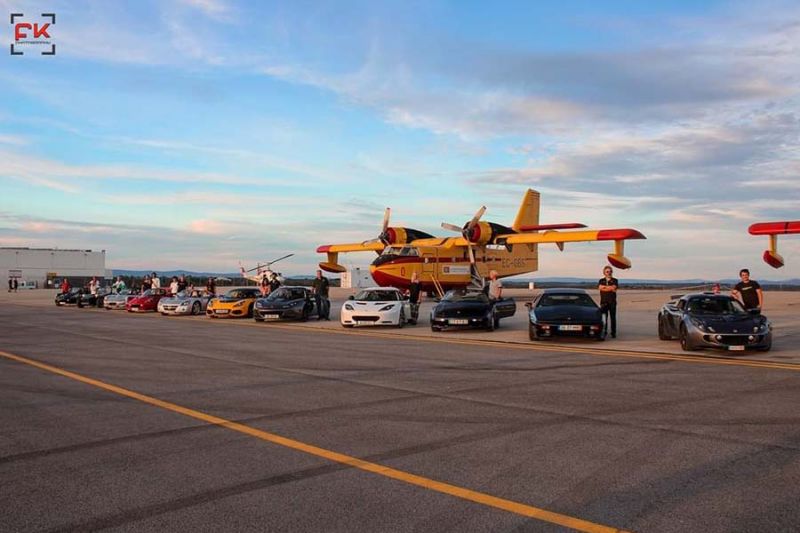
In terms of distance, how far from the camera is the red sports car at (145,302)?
31428mm

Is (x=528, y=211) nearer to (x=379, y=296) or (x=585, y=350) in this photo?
(x=379, y=296)

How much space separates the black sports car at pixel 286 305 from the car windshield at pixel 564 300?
9971 mm

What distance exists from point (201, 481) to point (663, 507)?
334cm

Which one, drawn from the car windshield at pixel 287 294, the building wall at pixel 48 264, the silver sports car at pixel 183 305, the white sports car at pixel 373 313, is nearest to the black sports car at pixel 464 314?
the white sports car at pixel 373 313

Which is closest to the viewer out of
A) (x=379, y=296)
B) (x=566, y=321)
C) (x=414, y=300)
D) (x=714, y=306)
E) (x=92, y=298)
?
(x=714, y=306)

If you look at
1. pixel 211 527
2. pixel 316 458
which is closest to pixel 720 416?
pixel 316 458

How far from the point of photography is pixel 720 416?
743 cm

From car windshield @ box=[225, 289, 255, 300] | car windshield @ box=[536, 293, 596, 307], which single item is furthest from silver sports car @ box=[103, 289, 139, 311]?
car windshield @ box=[536, 293, 596, 307]

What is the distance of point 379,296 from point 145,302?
1449cm

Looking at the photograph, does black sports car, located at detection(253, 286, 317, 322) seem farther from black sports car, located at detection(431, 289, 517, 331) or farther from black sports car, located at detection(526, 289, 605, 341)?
black sports car, located at detection(526, 289, 605, 341)

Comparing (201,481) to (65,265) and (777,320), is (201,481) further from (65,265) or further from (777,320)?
(65,265)

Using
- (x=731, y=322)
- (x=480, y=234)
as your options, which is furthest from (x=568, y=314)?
(x=480, y=234)

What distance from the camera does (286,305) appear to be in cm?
2383

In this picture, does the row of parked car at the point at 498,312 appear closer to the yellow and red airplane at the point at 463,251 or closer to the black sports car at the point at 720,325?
the black sports car at the point at 720,325
